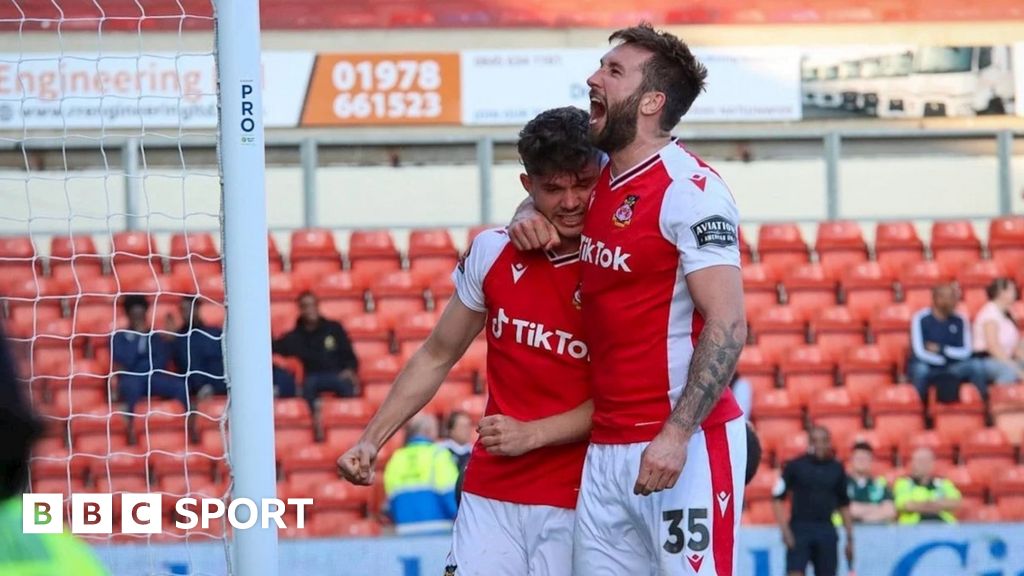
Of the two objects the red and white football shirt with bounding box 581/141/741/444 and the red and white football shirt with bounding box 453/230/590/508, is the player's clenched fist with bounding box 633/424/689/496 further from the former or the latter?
the red and white football shirt with bounding box 453/230/590/508

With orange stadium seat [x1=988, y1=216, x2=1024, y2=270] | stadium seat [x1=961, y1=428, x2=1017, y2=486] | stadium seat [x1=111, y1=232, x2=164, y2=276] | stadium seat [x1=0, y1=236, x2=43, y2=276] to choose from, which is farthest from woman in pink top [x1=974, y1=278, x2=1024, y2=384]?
stadium seat [x1=0, y1=236, x2=43, y2=276]

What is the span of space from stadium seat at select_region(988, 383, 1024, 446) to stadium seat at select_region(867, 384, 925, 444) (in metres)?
0.49

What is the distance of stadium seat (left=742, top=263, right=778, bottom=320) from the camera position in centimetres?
1136

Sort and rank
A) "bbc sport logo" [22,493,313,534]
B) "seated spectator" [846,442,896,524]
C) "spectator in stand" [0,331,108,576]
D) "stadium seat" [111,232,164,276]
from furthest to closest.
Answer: "stadium seat" [111,232,164,276]
"seated spectator" [846,442,896,524]
"bbc sport logo" [22,493,313,534]
"spectator in stand" [0,331,108,576]

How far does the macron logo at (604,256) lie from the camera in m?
3.57

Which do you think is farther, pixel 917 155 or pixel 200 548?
pixel 917 155

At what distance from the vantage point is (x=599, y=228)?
3.64 m

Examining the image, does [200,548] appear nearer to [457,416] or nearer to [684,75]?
[457,416]

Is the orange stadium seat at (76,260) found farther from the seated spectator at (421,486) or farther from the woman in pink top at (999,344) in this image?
the woman in pink top at (999,344)

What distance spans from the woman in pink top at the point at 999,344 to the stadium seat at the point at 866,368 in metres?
0.67

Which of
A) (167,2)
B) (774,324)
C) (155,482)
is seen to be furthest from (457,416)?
(167,2)

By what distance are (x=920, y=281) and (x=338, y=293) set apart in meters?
4.22

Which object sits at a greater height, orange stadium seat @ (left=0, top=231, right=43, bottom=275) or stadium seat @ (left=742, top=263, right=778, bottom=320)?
orange stadium seat @ (left=0, top=231, right=43, bottom=275)

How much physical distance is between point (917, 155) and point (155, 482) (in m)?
6.40
